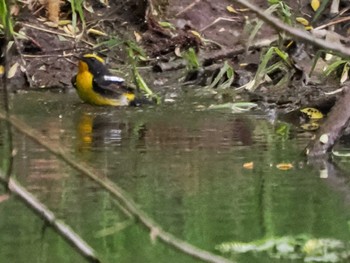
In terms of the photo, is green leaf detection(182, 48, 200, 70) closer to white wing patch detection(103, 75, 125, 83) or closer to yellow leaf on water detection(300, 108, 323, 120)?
white wing patch detection(103, 75, 125, 83)

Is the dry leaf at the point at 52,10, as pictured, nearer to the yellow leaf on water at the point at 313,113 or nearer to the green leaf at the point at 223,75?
the green leaf at the point at 223,75

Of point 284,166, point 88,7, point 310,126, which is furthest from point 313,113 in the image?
point 88,7

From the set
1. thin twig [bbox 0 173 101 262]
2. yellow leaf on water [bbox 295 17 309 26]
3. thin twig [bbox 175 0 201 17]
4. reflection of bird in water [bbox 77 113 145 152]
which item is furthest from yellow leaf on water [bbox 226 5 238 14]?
thin twig [bbox 0 173 101 262]

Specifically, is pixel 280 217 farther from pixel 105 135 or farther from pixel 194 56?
pixel 194 56

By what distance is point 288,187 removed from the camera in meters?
4.04

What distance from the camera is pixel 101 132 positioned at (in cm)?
545

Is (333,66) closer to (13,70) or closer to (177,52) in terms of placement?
(177,52)

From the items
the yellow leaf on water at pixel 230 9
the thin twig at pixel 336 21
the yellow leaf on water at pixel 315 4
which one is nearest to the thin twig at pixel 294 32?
the thin twig at pixel 336 21

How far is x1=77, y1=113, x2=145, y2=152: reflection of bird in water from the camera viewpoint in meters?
5.05

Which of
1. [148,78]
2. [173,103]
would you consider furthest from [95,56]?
[173,103]

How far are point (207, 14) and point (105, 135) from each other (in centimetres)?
365

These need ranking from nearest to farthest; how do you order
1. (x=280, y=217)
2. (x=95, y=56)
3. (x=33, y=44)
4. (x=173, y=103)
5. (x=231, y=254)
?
(x=231, y=254), (x=280, y=217), (x=173, y=103), (x=95, y=56), (x=33, y=44)

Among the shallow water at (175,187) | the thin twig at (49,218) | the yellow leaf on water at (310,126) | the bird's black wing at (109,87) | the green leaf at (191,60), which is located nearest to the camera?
the thin twig at (49,218)

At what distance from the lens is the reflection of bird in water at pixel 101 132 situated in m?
5.05
